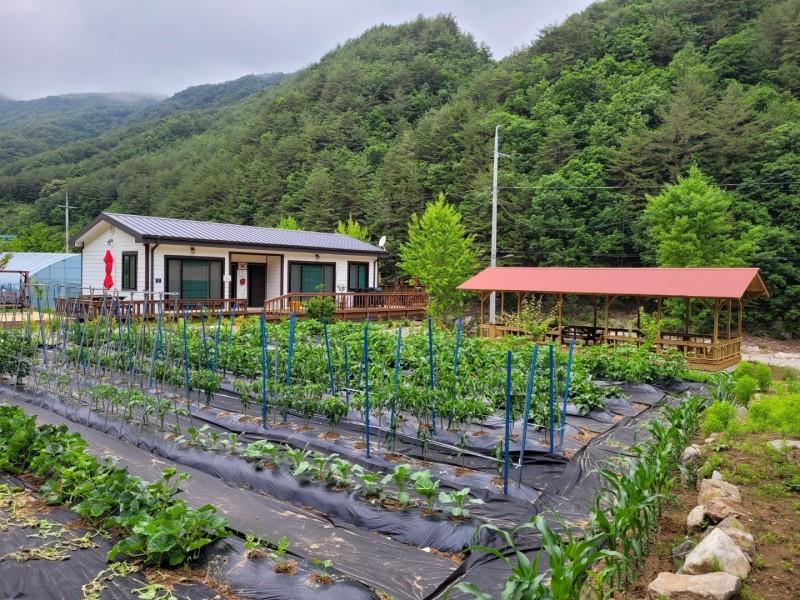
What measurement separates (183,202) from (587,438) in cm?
5010

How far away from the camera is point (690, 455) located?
530 cm

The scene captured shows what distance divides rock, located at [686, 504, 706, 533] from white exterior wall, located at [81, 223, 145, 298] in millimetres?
16586

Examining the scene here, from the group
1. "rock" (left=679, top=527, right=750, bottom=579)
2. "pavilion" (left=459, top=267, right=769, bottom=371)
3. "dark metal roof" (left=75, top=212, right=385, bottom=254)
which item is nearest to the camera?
"rock" (left=679, top=527, right=750, bottom=579)

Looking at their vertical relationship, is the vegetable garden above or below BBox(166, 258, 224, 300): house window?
below

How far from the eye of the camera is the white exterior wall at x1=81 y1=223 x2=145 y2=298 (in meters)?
17.7

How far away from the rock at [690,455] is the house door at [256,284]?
17.6 m

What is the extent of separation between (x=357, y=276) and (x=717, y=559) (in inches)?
848

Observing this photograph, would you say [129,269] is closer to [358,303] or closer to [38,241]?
[358,303]

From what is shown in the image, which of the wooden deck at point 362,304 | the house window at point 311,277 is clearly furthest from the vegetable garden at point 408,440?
the house window at point 311,277

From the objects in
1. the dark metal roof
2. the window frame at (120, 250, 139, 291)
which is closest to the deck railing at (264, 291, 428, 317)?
the dark metal roof

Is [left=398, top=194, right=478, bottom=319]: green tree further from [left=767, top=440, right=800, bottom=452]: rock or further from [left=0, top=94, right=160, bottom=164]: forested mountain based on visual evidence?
[left=0, top=94, right=160, bottom=164]: forested mountain

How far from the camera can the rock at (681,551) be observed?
11.0ft

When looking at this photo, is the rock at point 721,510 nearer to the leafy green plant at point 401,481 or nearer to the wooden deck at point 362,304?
the leafy green plant at point 401,481

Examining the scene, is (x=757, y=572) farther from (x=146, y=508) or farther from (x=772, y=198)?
(x=772, y=198)
